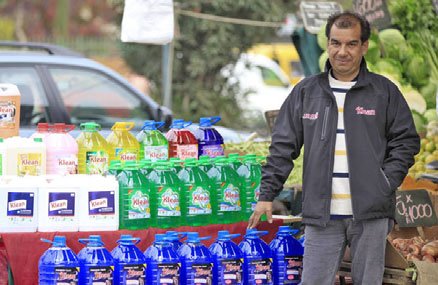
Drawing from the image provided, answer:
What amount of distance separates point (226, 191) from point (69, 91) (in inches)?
Answer: 164

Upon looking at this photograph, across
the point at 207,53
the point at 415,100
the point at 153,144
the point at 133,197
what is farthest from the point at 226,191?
the point at 207,53

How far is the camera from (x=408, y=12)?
31.7 feet

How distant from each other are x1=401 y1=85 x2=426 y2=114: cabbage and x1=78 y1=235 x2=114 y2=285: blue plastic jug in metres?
4.10

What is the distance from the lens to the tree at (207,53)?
1641cm

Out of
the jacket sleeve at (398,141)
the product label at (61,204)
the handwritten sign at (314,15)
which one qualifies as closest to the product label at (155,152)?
the product label at (61,204)

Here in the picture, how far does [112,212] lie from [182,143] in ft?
2.81

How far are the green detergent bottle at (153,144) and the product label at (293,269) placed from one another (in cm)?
98

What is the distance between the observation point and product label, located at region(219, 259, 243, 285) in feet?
19.5

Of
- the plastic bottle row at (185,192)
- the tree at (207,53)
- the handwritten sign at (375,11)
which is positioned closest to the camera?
the plastic bottle row at (185,192)

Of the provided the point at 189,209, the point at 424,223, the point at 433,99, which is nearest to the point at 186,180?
the point at 189,209

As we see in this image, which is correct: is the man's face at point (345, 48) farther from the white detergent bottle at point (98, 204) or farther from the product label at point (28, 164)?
the product label at point (28, 164)

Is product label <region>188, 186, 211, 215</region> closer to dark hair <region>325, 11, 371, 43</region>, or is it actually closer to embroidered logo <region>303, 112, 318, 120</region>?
embroidered logo <region>303, 112, 318, 120</region>

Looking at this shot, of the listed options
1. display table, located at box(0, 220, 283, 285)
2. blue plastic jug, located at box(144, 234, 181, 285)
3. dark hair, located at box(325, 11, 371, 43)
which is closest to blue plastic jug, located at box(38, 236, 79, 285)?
display table, located at box(0, 220, 283, 285)

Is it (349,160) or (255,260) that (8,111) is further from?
(349,160)
